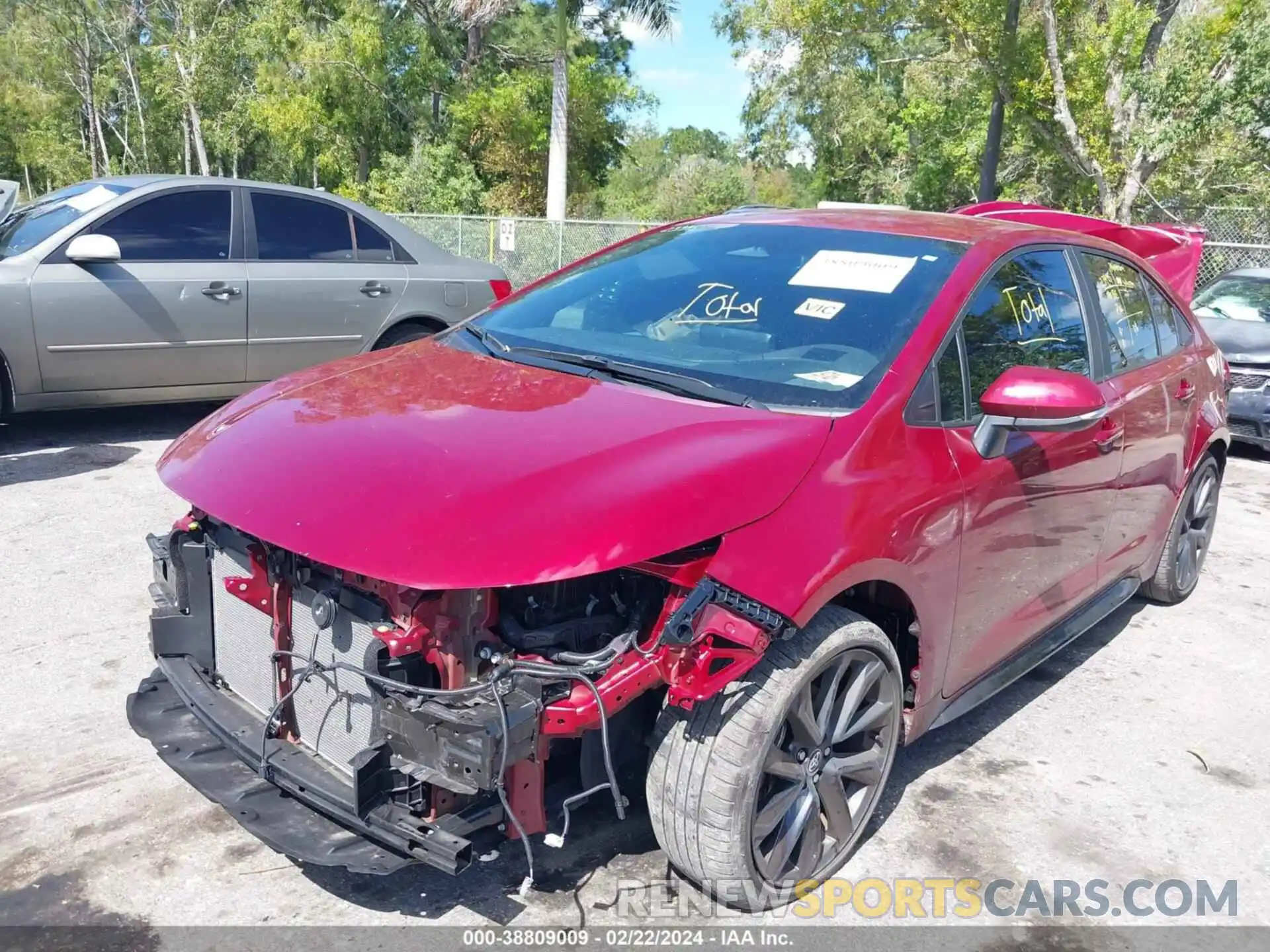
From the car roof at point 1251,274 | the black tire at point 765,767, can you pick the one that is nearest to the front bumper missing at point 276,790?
the black tire at point 765,767

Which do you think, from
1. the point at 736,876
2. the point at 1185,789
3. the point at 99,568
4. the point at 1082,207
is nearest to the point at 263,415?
the point at 736,876

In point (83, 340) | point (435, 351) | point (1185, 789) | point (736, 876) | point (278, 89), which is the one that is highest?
point (278, 89)

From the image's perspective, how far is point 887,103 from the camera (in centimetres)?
3584

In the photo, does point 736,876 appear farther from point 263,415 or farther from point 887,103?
point 887,103

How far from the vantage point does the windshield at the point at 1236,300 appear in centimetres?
954

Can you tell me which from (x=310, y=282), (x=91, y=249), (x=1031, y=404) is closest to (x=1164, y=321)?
(x=1031, y=404)

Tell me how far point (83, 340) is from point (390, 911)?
4.79 m

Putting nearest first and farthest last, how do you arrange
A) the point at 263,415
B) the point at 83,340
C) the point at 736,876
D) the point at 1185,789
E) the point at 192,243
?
the point at 736,876, the point at 263,415, the point at 1185,789, the point at 83,340, the point at 192,243

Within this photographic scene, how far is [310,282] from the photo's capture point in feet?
22.8

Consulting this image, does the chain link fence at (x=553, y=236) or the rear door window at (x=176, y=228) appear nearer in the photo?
the rear door window at (x=176, y=228)

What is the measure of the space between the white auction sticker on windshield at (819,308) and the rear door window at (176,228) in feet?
15.6

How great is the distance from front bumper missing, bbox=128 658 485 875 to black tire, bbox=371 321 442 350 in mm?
4666

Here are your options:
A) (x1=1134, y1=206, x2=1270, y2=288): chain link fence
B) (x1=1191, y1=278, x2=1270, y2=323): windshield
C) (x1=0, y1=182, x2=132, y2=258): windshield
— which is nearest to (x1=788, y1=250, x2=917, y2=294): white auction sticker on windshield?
(x1=0, y1=182, x2=132, y2=258): windshield

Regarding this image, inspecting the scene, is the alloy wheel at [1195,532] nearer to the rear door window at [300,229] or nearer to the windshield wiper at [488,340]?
the windshield wiper at [488,340]
